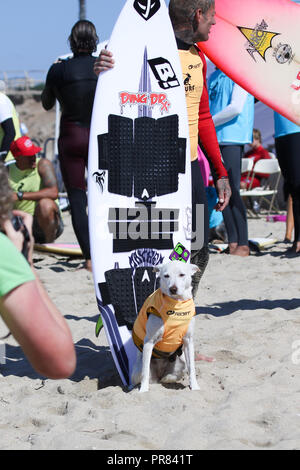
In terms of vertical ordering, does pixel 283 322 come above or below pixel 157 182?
below

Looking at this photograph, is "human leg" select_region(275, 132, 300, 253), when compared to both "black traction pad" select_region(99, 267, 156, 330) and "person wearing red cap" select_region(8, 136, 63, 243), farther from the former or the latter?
"black traction pad" select_region(99, 267, 156, 330)

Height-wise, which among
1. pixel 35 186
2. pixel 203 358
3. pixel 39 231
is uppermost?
pixel 35 186

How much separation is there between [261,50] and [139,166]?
1714mm

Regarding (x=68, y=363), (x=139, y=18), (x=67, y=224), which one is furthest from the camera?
(x=67, y=224)

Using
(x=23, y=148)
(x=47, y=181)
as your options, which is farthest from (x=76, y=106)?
(x=47, y=181)

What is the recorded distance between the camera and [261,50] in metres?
4.52

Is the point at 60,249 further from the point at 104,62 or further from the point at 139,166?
the point at 104,62

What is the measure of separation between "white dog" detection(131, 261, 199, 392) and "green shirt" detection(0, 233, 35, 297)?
1.45 m

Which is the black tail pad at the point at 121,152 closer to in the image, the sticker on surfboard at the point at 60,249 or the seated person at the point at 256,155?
the sticker on surfboard at the point at 60,249

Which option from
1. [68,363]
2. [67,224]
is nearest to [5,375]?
[68,363]

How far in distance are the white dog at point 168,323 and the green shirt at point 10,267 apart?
145 cm

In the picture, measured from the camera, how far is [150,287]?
3.31m

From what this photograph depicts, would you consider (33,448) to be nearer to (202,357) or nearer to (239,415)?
(239,415)
